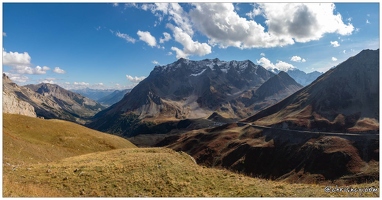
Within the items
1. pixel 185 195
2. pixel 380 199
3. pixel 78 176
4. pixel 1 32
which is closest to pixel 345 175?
pixel 380 199

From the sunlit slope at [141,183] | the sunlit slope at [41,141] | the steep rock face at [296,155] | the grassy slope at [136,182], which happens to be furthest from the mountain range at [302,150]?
the sunlit slope at [141,183]

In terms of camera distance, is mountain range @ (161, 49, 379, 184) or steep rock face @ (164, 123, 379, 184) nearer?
steep rock face @ (164, 123, 379, 184)

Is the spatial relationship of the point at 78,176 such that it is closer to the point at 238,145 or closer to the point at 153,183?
the point at 153,183

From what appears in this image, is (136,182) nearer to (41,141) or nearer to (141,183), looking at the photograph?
(141,183)

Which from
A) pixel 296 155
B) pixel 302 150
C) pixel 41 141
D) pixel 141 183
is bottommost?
pixel 296 155

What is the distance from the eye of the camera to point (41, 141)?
205ft

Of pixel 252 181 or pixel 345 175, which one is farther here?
pixel 345 175

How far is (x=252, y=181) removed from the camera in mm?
30188

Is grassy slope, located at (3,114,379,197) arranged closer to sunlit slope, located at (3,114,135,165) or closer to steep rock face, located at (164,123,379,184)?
sunlit slope, located at (3,114,135,165)

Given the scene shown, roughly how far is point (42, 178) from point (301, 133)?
163 meters

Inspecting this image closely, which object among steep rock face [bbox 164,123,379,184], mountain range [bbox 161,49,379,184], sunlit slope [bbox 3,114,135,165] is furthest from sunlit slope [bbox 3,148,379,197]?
steep rock face [bbox 164,123,379,184]

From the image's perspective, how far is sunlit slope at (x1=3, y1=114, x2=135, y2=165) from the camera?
45.0 metres

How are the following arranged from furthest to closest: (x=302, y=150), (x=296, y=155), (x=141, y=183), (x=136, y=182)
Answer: (x=302, y=150)
(x=296, y=155)
(x=136, y=182)
(x=141, y=183)

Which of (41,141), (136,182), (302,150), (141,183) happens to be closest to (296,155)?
(302,150)
